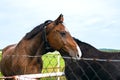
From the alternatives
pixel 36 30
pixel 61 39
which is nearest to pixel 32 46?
pixel 36 30

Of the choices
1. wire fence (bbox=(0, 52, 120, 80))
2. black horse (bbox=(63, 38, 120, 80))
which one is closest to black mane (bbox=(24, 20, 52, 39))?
black horse (bbox=(63, 38, 120, 80))

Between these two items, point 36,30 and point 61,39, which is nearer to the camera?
point 61,39

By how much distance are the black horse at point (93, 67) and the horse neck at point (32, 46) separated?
135cm

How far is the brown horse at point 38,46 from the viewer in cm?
709

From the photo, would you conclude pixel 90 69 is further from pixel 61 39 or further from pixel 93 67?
pixel 61 39

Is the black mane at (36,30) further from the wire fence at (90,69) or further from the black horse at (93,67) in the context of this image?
the wire fence at (90,69)

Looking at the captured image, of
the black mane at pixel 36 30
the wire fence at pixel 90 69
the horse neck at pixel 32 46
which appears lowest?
the wire fence at pixel 90 69

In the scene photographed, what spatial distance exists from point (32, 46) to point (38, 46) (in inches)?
6.4

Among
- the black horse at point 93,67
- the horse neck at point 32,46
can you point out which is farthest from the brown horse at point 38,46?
the black horse at point 93,67

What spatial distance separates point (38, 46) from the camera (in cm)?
782

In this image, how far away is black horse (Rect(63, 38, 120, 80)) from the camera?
5680 millimetres

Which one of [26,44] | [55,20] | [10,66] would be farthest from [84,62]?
[10,66]

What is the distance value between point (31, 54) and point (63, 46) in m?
1.09

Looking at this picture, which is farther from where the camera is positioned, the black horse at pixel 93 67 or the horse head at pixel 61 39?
the horse head at pixel 61 39
